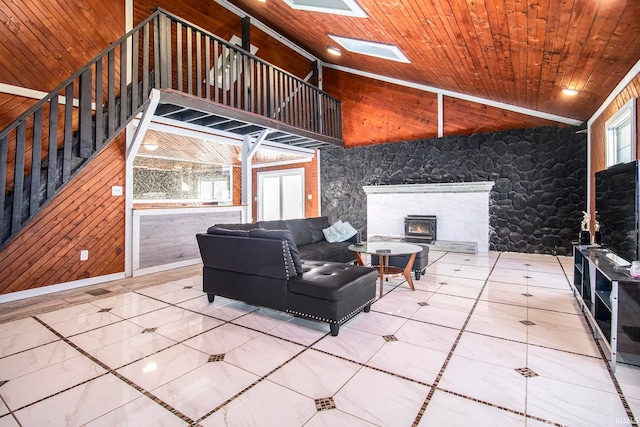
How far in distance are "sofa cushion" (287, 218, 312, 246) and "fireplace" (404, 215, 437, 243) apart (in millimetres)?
2859

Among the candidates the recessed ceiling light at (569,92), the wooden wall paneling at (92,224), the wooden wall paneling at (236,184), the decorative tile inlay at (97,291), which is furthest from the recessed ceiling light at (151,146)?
the recessed ceiling light at (569,92)

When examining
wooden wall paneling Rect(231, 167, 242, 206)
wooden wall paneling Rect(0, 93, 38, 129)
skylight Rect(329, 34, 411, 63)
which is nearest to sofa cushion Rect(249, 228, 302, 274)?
wooden wall paneling Rect(0, 93, 38, 129)

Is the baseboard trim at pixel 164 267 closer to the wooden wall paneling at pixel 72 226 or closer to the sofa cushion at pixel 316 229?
the wooden wall paneling at pixel 72 226

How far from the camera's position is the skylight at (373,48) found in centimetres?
535

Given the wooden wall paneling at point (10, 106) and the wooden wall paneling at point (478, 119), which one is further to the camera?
the wooden wall paneling at point (478, 119)

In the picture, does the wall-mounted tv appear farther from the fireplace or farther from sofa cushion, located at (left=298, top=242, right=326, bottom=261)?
the fireplace

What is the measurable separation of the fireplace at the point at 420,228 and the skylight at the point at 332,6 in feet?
14.3

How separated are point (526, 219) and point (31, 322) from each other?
7686 mm

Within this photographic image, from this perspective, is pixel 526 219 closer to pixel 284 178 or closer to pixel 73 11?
pixel 284 178

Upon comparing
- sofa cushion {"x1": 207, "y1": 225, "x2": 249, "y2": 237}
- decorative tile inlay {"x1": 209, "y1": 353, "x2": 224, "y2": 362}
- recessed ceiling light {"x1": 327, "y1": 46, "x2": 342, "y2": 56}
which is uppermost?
recessed ceiling light {"x1": 327, "y1": 46, "x2": 342, "y2": 56}

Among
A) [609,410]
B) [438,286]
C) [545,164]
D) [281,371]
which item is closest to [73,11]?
[281,371]

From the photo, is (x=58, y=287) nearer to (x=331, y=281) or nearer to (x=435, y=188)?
(x=331, y=281)

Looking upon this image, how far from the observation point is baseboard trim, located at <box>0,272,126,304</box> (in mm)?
3854

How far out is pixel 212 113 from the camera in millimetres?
4895
